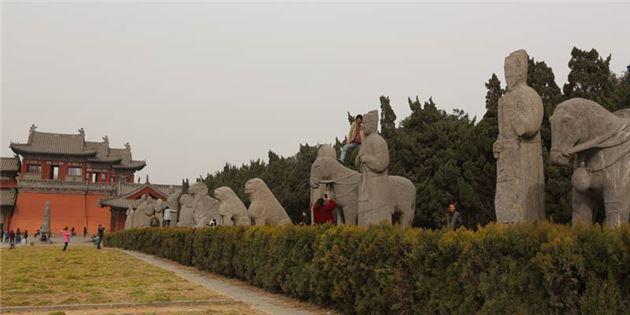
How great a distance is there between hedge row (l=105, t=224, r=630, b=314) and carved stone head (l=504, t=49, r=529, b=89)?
230 cm

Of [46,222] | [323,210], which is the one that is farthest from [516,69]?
[46,222]

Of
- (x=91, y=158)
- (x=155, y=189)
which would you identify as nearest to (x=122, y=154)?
(x=91, y=158)

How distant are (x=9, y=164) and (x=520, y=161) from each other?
195ft

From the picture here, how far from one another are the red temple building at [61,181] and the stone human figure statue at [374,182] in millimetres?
48073

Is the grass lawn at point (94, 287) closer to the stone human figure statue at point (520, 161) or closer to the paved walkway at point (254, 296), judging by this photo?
the paved walkway at point (254, 296)

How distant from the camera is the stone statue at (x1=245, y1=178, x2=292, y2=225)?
13.2 meters

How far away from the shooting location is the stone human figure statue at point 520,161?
646 centimetres

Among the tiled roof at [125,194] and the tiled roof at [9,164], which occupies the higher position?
the tiled roof at [9,164]

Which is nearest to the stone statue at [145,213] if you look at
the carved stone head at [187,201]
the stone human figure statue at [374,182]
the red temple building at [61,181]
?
the carved stone head at [187,201]

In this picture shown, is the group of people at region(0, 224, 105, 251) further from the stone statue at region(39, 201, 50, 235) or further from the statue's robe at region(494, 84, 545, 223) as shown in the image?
the statue's robe at region(494, 84, 545, 223)

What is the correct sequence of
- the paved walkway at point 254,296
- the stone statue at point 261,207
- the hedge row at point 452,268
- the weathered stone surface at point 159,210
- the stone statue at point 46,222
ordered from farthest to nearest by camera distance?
the stone statue at point 46,222 → the weathered stone surface at point 159,210 → the stone statue at point 261,207 → the paved walkway at point 254,296 → the hedge row at point 452,268

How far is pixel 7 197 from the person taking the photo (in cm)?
5291

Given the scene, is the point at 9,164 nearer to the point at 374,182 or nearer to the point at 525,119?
the point at 374,182

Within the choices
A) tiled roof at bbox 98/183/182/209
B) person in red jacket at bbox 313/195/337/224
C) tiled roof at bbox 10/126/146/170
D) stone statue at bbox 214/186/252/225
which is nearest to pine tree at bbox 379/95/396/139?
stone statue at bbox 214/186/252/225
